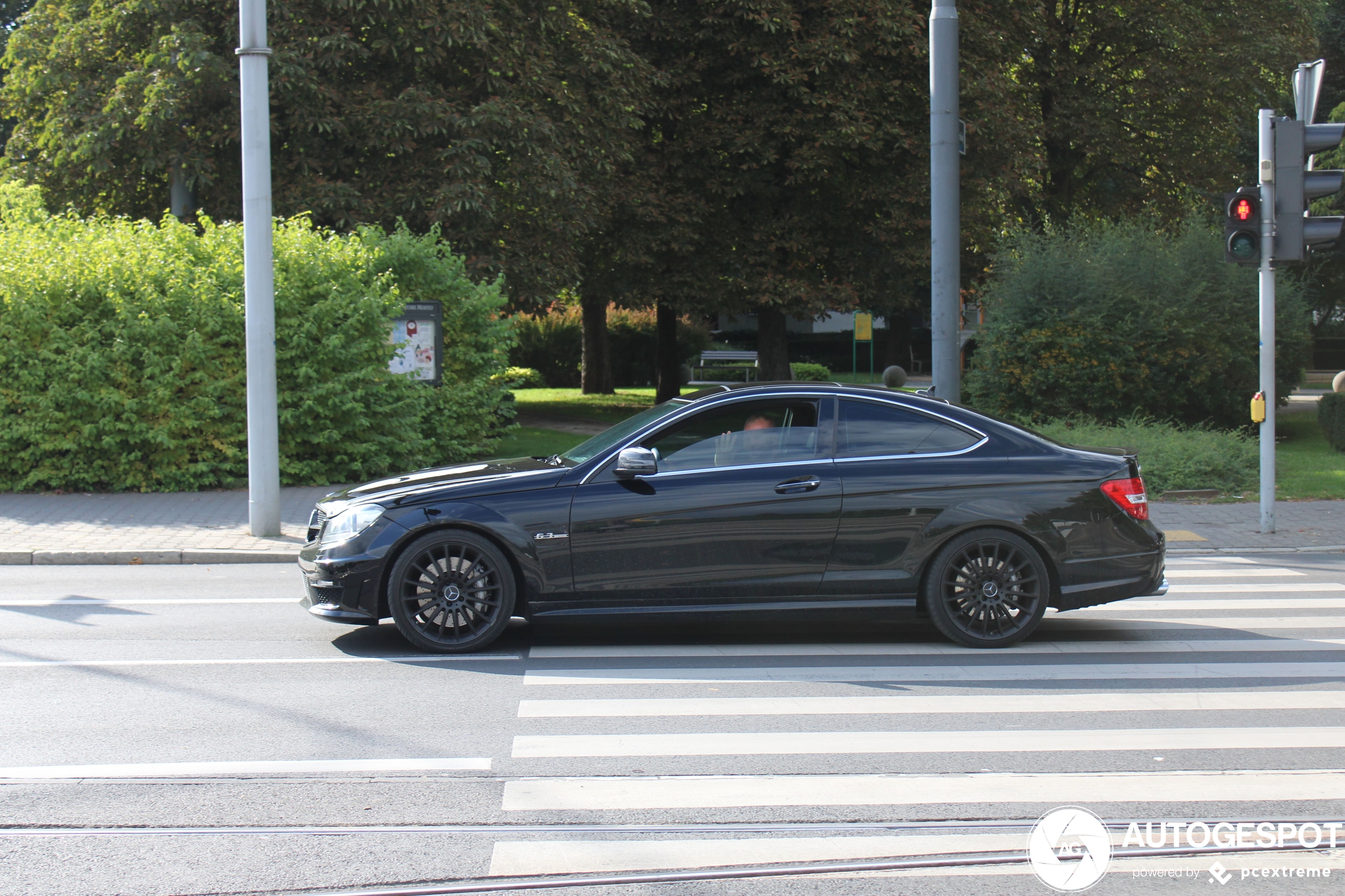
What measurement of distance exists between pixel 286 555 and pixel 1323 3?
28.5 meters

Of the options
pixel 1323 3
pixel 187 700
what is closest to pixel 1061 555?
pixel 187 700

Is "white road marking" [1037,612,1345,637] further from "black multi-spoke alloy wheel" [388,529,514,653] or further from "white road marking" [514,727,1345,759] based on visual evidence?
"black multi-spoke alloy wheel" [388,529,514,653]

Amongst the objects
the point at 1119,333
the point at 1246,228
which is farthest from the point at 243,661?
the point at 1119,333

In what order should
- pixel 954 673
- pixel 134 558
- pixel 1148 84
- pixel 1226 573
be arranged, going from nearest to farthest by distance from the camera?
pixel 954 673 → pixel 1226 573 → pixel 134 558 → pixel 1148 84

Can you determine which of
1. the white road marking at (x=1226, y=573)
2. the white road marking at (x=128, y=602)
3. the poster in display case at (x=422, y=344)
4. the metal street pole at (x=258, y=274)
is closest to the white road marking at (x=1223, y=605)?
the white road marking at (x=1226, y=573)

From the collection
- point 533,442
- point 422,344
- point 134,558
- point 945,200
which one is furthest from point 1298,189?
point 533,442

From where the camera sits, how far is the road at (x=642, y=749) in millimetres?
4168

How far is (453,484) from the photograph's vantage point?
718 centimetres

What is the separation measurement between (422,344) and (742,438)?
9638 millimetres

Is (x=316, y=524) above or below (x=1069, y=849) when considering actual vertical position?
above

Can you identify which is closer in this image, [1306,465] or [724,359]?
[1306,465]

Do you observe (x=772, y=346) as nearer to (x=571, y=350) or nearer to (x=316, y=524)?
(x=571, y=350)

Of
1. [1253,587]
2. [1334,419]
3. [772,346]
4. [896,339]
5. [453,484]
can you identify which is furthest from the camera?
[896,339]

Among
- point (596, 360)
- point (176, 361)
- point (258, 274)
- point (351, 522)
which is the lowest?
point (351, 522)
